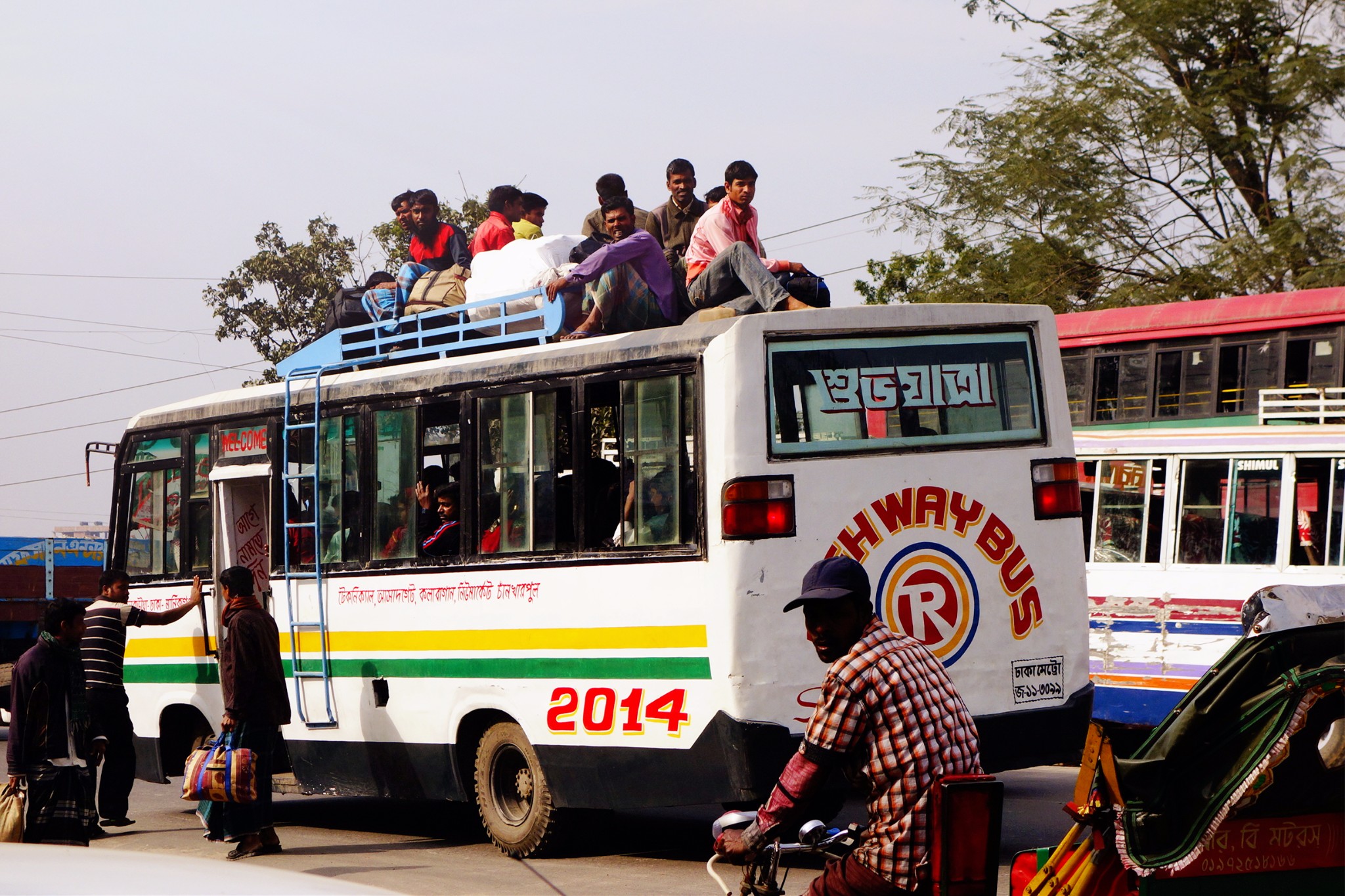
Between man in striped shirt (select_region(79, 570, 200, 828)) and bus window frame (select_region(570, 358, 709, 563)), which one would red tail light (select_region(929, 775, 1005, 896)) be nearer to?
bus window frame (select_region(570, 358, 709, 563))

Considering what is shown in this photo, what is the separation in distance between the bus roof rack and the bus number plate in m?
2.11

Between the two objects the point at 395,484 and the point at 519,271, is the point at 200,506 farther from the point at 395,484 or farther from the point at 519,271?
the point at 519,271

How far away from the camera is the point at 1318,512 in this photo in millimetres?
12156

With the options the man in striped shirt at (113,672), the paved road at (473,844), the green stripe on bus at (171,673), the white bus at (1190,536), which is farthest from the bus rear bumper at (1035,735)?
the man in striped shirt at (113,672)

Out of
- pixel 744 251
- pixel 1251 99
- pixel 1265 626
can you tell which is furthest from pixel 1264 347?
pixel 1265 626

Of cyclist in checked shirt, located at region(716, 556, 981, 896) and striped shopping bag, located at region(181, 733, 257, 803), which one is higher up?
cyclist in checked shirt, located at region(716, 556, 981, 896)

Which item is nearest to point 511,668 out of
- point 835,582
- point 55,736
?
point 55,736

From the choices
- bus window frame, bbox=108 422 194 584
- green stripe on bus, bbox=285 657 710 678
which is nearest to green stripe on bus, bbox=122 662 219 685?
bus window frame, bbox=108 422 194 584

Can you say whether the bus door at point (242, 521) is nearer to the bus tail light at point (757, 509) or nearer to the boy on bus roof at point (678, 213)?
the boy on bus roof at point (678, 213)

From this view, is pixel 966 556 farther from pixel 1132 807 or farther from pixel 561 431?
pixel 1132 807

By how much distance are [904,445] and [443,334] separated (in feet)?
11.1

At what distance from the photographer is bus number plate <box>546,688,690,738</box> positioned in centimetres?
814

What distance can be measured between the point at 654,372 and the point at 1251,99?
69.0ft

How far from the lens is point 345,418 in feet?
34.0
